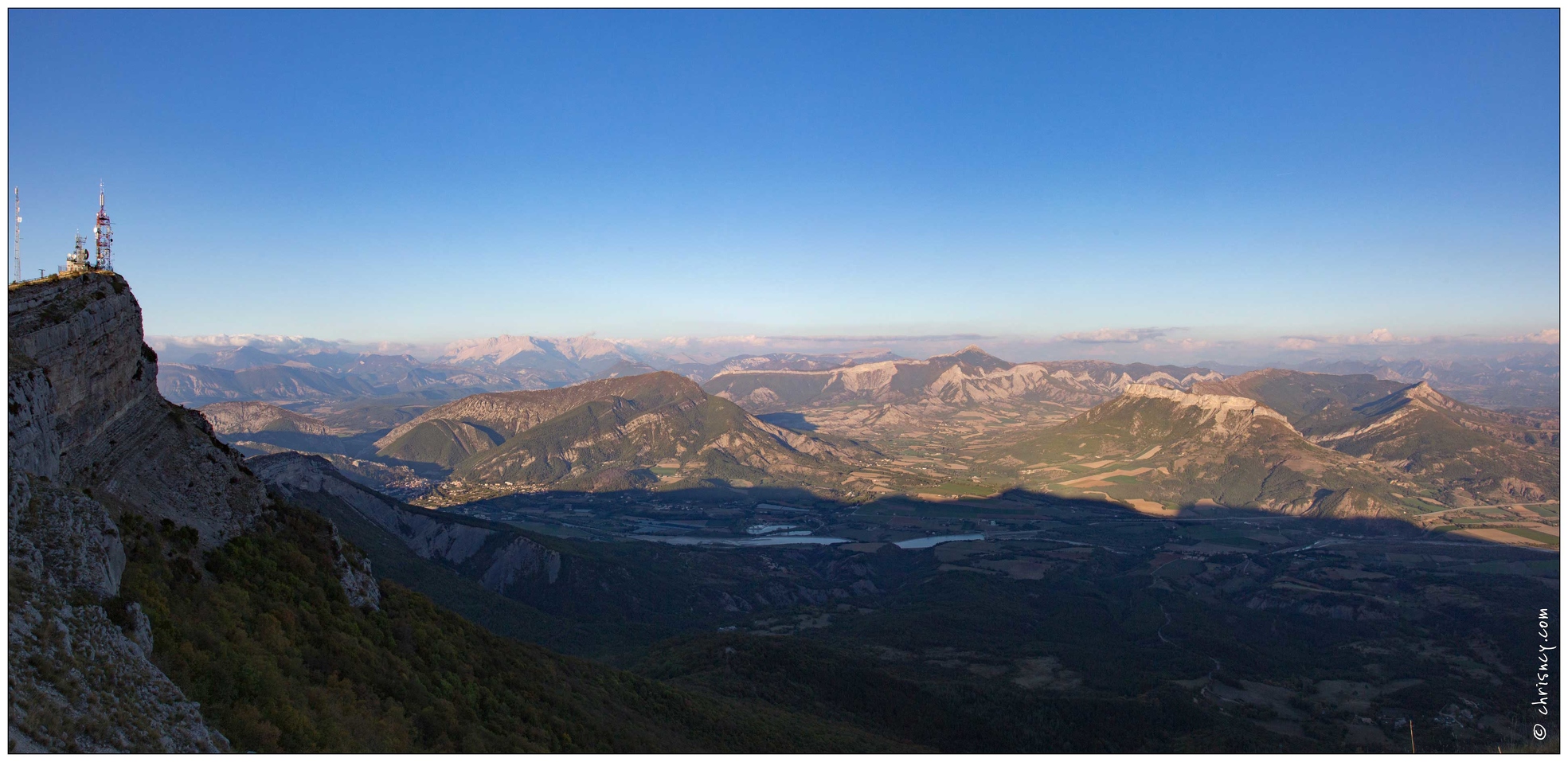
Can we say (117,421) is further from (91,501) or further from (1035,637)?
(1035,637)

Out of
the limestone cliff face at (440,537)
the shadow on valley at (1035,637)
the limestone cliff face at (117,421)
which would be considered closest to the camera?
the limestone cliff face at (117,421)

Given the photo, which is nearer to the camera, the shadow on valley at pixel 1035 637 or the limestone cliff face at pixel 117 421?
the limestone cliff face at pixel 117 421

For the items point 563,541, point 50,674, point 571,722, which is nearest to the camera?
point 50,674

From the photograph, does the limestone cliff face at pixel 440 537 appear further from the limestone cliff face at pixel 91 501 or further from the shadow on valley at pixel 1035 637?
the limestone cliff face at pixel 91 501

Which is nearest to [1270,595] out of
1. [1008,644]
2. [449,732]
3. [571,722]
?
[1008,644]

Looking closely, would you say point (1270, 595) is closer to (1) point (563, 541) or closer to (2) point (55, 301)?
(1) point (563, 541)

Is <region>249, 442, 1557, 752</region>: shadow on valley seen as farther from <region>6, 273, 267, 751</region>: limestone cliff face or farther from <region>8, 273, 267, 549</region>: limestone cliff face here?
<region>6, 273, 267, 751</region>: limestone cliff face

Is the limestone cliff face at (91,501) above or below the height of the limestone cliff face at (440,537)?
above

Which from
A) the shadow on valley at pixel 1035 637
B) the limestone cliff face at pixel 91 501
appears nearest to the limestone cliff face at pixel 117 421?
the limestone cliff face at pixel 91 501
